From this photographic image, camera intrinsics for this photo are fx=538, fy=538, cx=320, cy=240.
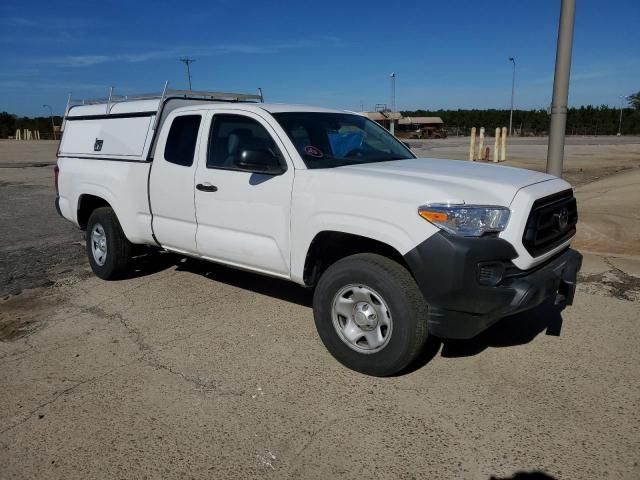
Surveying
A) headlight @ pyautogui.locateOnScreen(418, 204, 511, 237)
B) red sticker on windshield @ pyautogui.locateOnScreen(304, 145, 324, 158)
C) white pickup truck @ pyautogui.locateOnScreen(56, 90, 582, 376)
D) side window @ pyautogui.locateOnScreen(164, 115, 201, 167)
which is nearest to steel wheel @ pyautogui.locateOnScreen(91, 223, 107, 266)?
white pickup truck @ pyautogui.locateOnScreen(56, 90, 582, 376)

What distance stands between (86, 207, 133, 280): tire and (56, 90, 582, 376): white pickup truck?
0.08ft

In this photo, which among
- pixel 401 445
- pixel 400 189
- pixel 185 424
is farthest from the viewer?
pixel 400 189

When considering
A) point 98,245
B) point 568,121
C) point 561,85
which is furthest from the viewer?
point 568,121

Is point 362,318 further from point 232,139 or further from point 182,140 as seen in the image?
point 182,140

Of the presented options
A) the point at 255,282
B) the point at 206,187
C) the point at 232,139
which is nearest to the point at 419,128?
the point at 255,282

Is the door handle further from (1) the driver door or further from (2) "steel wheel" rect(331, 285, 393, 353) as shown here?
(2) "steel wheel" rect(331, 285, 393, 353)

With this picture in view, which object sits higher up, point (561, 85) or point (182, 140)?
point (561, 85)

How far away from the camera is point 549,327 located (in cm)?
457

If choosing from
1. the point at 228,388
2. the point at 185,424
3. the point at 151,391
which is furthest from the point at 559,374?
the point at 151,391

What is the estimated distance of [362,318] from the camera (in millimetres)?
3764

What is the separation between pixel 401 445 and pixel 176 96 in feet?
13.8

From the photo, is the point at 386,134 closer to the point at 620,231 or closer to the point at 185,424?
the point at 185,424

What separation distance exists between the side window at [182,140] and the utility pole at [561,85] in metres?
4.59

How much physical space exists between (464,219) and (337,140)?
169cm
